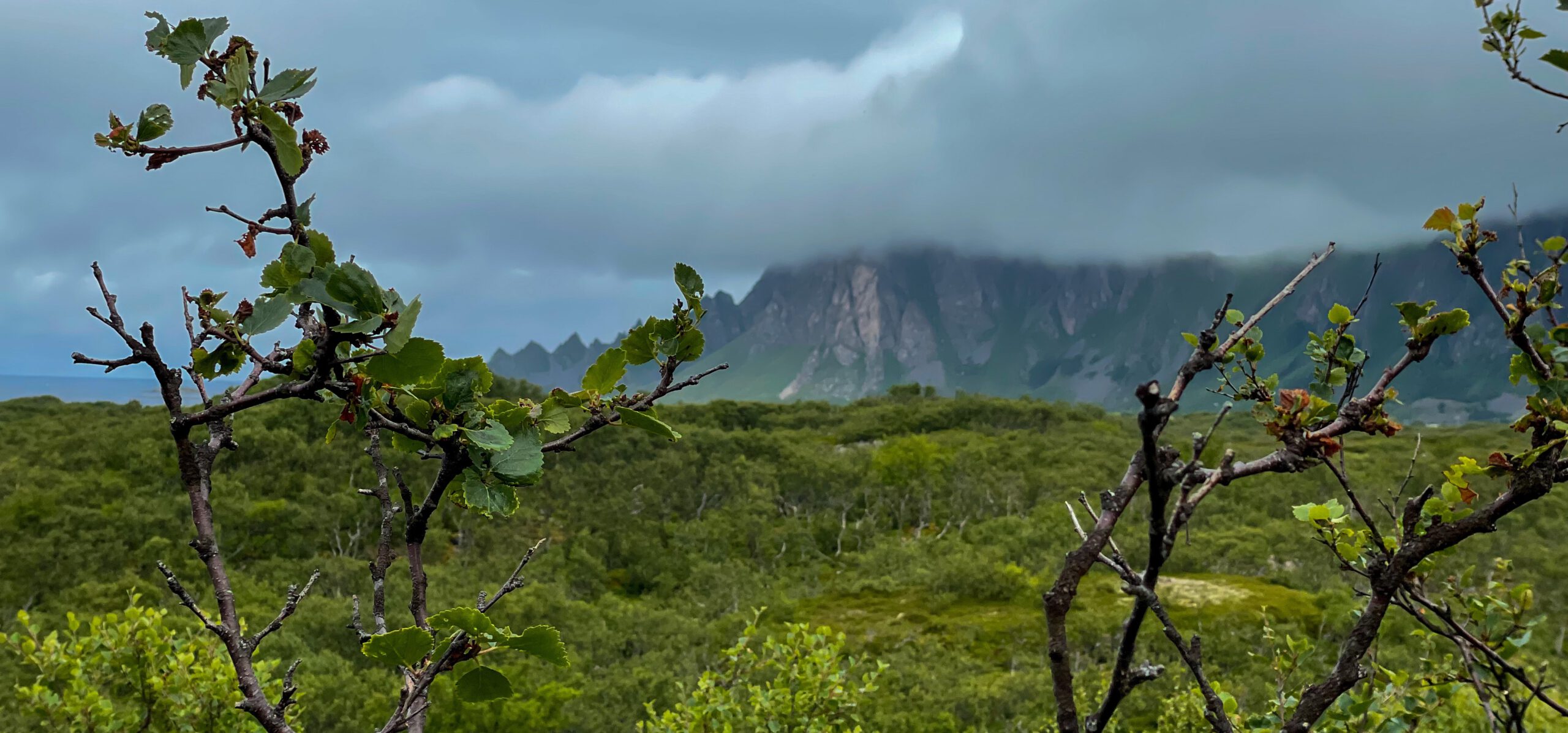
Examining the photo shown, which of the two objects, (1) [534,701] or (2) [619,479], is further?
(2) [619,479]

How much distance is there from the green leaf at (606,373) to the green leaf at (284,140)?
0.63 meters

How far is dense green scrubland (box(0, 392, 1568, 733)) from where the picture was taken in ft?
65.1

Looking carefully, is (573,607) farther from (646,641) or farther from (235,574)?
(235,574)

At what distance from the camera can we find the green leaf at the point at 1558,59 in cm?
166

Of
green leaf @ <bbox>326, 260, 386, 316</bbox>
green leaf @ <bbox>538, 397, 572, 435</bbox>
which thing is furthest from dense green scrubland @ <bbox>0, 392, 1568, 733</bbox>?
green leaf @ <bbox>326, 260, 386, 316</bbox>

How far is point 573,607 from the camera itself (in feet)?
95.4

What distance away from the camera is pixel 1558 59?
1673mm

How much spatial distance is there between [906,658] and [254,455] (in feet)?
122

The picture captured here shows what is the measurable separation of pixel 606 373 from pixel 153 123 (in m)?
0.88

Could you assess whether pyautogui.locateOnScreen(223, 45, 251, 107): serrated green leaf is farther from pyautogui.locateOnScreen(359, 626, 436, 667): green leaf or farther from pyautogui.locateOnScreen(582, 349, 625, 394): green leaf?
pyautogui.locateOnScreen(359, 626, 436, 667): green leaf

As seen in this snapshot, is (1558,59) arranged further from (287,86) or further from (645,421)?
(287,86)

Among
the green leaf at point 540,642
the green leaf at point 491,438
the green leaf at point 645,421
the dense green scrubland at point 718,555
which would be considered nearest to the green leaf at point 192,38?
the green leaf at point 491,438

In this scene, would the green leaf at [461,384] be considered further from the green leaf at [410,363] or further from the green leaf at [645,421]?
the green leaf at [645,421]

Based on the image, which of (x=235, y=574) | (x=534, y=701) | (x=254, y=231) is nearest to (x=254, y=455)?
(x=235, y=574)
